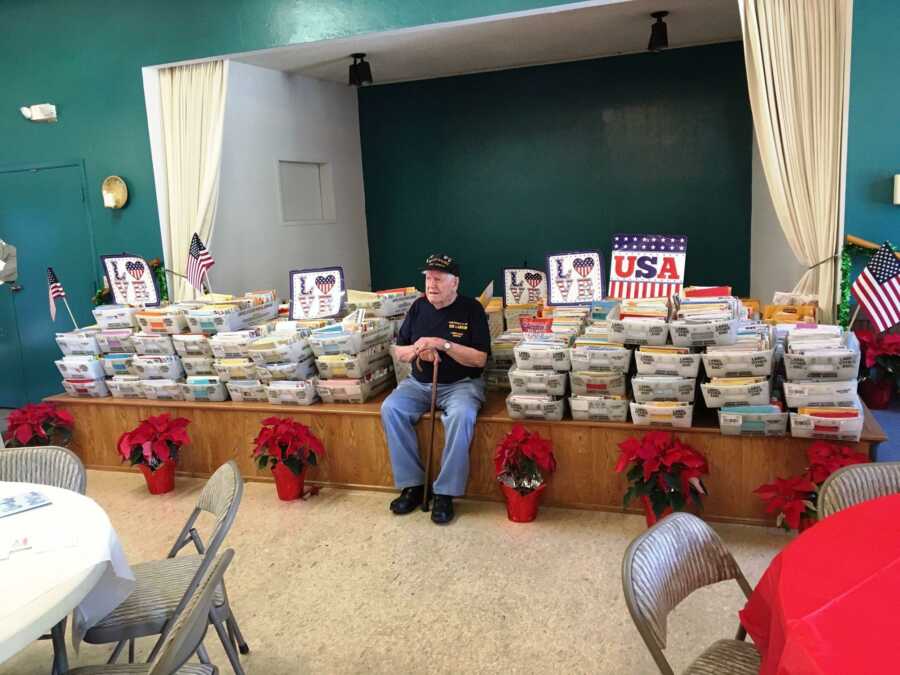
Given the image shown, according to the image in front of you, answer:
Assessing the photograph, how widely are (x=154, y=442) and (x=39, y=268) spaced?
2.95m

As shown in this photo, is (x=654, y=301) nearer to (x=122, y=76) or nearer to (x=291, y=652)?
(x=291, y=652)

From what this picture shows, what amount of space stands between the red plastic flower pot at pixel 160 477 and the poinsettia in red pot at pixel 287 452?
0.63 meters

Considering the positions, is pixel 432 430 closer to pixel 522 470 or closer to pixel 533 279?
pixel 522 470

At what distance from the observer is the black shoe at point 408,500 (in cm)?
393

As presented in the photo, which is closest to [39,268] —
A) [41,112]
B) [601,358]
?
[41,112]

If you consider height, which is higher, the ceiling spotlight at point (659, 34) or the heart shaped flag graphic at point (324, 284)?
the ceiling spotlight at point (659, 34)

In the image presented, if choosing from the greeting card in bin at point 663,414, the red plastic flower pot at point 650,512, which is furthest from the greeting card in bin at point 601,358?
the red plastic flower pot at point 650,512

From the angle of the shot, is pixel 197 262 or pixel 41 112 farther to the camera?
pixel 41 112

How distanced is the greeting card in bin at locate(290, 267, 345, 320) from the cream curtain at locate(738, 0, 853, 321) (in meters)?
2.74

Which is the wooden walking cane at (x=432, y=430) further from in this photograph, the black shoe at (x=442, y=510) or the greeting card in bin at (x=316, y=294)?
the greeting card in bin at (x=316, y=294)

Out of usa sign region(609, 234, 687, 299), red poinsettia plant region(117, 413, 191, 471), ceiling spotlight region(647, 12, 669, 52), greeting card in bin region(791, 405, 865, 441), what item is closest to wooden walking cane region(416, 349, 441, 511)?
usa sign region(609, 234, 687, 299)

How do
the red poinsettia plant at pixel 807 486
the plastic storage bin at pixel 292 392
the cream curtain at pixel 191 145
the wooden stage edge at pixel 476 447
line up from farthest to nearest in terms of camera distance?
1. the cream curtain at pixel 191 145
2. the plastic storage bin at pixel 292 392
3. the wooden stage edge at pixel 476 447
4. the red poinsettia plant at pixel 807 486

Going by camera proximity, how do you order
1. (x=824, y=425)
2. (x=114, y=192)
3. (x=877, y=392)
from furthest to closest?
(x=114, y=192) < (x=877, y=392) < (x=824, y=425)

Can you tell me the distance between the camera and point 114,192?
580 centimetres
